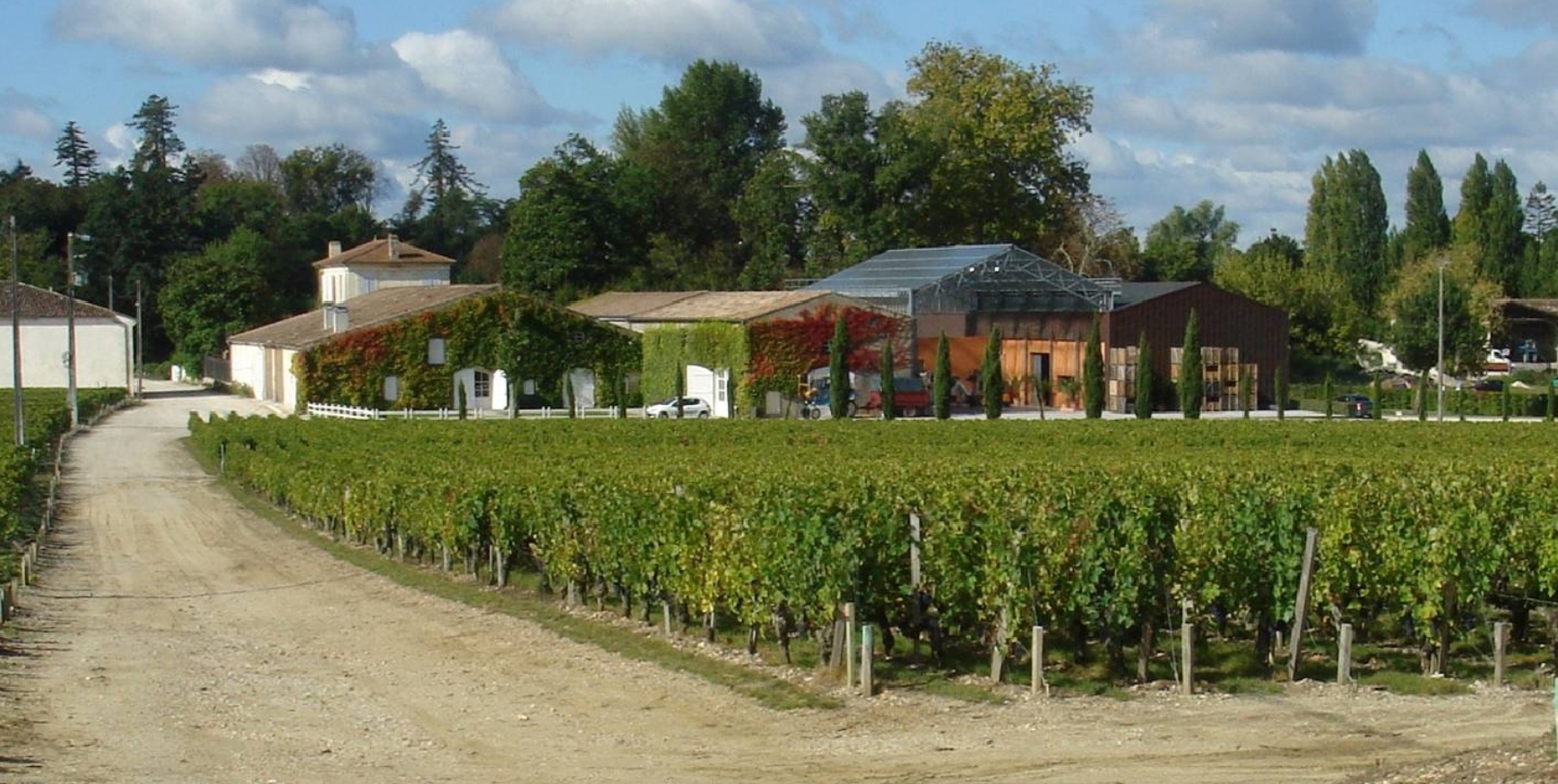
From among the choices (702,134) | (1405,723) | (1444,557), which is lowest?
(1405,723)

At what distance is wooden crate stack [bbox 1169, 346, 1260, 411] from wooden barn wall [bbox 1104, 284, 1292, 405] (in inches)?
15.4

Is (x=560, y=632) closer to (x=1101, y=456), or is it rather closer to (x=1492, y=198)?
(x=1101, y=456)

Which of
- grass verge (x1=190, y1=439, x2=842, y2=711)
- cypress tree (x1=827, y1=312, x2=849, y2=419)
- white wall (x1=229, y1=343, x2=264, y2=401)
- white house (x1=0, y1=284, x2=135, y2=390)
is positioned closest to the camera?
grass verge (x1=190, y1=439, x2=842, y2=711)

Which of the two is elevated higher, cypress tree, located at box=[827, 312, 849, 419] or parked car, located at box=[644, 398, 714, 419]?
cypress tree, located at box=[827, 312, 849, 419]

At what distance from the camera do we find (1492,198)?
354 feet

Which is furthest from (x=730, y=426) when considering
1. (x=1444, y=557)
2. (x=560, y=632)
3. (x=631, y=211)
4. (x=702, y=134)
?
(x=702, y=134)

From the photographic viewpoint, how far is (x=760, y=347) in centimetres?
6762

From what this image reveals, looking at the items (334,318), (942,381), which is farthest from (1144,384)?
(334,318)

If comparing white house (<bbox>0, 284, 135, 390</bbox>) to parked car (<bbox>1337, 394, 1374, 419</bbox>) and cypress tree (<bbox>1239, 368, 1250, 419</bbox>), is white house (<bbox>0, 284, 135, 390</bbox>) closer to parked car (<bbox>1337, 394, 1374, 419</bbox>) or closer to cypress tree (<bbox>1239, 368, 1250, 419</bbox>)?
cypress tree (<bbox>1239, 368, 1250, 419</bbox>)

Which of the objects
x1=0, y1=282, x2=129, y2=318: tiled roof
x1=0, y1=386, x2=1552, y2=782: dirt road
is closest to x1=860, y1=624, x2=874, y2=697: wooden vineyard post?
x1=0, y1=386, x2=1552, y2=782: dirt road

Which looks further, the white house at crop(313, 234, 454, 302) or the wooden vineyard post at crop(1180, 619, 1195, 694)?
the white house at crop(313, 234, 454, 302)

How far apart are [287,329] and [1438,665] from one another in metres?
68.0

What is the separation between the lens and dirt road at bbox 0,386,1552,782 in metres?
13.5

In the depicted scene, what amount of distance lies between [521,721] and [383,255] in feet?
291
